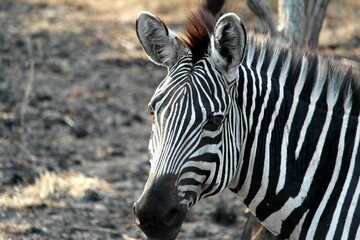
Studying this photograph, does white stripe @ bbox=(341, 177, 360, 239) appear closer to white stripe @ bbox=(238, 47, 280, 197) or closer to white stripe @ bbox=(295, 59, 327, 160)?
white stripe @ bbox=(295, 59, 327, 160)

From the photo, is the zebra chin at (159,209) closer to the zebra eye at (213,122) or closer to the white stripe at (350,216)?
the zebra eye at (213,122)

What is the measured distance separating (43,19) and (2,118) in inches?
239

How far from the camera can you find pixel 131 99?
40.0 ft

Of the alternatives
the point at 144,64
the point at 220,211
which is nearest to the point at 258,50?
the point at 220,211

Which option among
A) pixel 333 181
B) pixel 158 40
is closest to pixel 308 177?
pixel 333 181

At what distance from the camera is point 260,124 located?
4.73 m

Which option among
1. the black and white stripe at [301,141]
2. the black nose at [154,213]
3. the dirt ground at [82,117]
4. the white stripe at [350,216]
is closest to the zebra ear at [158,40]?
the black and white stripe at [301,141]

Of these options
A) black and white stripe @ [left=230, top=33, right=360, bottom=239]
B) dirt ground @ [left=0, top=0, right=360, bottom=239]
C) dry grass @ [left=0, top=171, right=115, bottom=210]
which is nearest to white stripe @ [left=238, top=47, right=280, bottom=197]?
black and white stripe @ [left=230, top=33, right=360, bottom=239]

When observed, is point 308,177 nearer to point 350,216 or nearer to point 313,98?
point 350,216

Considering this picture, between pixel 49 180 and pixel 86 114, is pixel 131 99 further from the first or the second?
pixel 49 180

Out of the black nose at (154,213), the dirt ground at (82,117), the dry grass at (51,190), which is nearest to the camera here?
the black nose at (154,213)

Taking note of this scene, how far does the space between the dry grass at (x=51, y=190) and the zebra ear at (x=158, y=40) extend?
11.8 feet

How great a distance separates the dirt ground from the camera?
787 cm

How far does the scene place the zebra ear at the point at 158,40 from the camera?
4699 mm
